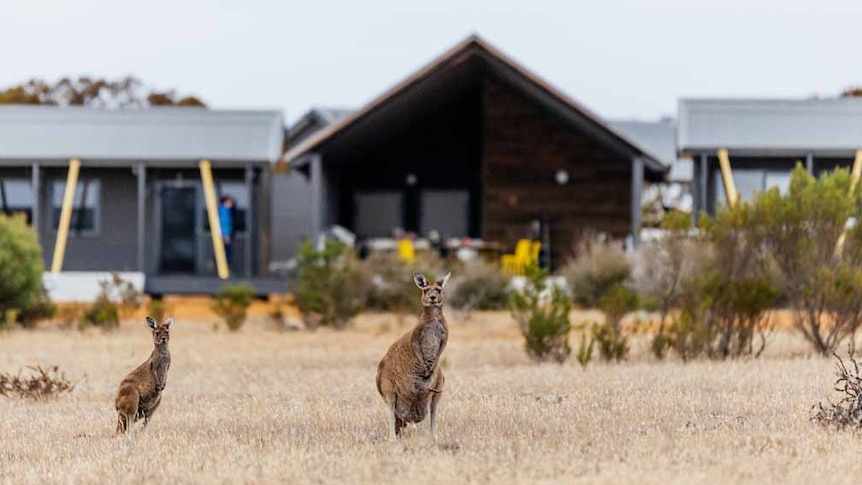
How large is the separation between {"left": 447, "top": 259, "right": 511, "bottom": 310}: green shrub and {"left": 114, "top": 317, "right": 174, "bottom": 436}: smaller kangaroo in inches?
541

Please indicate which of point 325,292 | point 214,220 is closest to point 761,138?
point 325,292

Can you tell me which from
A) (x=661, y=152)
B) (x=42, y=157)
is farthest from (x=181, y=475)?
(x=661, y=152)

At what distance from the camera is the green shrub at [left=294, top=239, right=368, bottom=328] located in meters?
21.1

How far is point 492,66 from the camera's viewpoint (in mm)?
26703

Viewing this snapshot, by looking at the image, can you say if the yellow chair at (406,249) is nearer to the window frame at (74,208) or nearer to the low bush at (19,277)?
the window frame at (74,208)

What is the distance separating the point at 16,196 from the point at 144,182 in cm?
315

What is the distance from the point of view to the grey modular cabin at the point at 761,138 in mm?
25609

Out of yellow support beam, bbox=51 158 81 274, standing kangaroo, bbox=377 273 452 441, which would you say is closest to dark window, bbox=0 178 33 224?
yellow support beam, bbox=51 158 81 274

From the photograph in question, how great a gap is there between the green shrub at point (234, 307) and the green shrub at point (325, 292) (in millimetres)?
815

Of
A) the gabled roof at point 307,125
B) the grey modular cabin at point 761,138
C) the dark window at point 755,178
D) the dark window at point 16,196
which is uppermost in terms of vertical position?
the gabled roof at point 307,125

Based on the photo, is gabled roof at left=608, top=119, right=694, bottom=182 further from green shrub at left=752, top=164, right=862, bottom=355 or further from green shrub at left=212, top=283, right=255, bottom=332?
green shrub at left=752, top=164, right=862, bottom=355

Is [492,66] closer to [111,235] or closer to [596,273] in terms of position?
[596,273]

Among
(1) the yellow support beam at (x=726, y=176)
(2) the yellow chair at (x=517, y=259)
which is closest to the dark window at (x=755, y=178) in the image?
(1) the yellow support beam at (x=726, y=176)

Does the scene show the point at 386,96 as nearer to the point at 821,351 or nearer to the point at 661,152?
the point at 661,152
